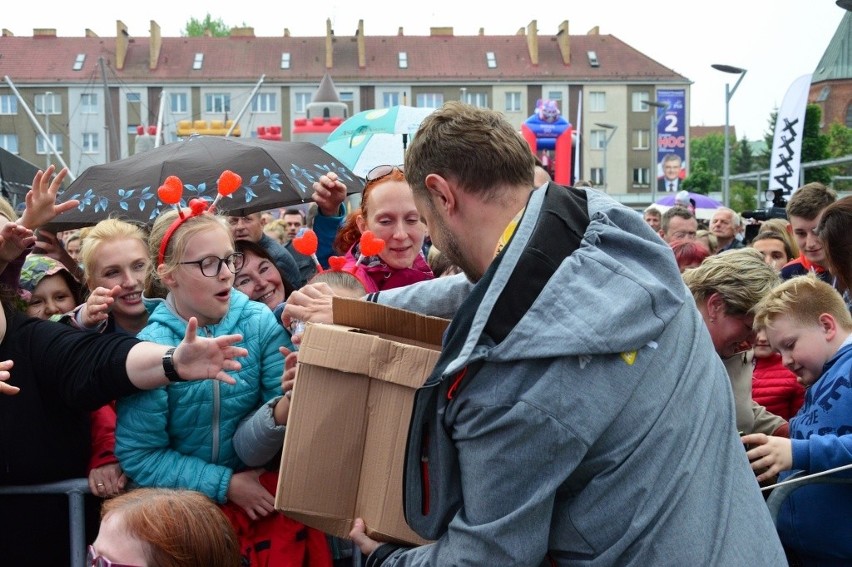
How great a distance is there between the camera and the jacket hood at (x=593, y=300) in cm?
190

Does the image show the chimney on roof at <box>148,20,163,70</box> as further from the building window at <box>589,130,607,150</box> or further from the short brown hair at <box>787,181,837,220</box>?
the short brown hair at <box>787,181,837,220</box>

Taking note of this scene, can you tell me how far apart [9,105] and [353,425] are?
77.2 m

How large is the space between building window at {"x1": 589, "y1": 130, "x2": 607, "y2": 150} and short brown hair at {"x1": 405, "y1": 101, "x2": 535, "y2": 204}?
72.9 m

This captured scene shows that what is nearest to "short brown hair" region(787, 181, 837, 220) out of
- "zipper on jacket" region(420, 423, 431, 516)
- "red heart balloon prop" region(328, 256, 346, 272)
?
"red heart balloon prop" region(328, 256, 346, 272)

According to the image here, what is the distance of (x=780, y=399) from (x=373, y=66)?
2697 inches

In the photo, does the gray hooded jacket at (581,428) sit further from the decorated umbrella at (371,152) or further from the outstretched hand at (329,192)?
the decorated umbrella at (371,152)

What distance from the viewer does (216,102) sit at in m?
69.1

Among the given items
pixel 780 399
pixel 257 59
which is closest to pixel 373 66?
pixel 257 59

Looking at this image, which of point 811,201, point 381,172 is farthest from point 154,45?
point 381,172

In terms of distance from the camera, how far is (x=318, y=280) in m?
3.66

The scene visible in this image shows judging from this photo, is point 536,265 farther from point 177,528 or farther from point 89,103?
point 89,103

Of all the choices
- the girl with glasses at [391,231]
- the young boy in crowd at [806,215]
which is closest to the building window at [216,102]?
the young boy in crowd at [806,215]

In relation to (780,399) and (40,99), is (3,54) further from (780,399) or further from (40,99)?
(780,399)

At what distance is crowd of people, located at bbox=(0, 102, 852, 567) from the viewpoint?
1949 mm
